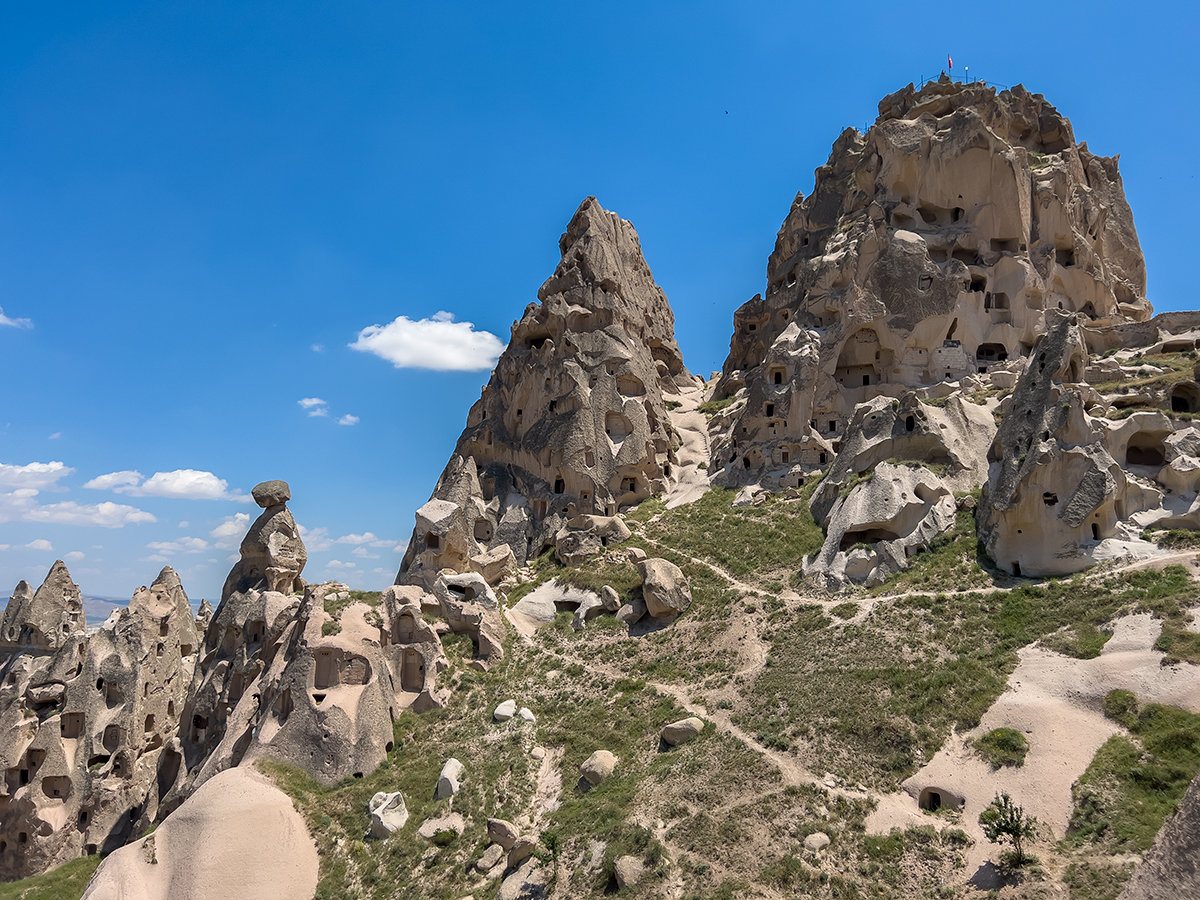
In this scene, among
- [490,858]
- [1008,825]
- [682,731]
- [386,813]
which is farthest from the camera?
[682,731]

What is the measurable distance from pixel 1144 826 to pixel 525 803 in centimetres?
1900

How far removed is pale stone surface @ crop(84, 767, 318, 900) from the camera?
25.1 m

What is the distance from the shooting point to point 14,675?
46.3 meters

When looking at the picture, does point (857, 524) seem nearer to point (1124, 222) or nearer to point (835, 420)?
point (835, 420)

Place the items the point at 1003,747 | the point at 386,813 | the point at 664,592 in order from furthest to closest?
the point at 664,592 < the point at 386,813 < the point at 1003,747

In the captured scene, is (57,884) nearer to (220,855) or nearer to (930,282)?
(220,855)

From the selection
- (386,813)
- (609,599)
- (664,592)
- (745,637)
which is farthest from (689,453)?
(386,813)

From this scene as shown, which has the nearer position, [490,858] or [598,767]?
[490,858]

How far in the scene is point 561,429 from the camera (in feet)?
184

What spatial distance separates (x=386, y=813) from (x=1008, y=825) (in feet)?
65.9

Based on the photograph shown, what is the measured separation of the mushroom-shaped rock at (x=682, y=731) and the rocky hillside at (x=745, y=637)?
136 mm

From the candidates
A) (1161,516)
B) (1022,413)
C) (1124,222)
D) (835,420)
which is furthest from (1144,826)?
(1124,222)

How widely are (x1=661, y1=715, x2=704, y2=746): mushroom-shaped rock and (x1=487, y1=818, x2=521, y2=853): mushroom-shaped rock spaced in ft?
20.9

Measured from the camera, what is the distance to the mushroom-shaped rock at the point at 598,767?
1138 inches
